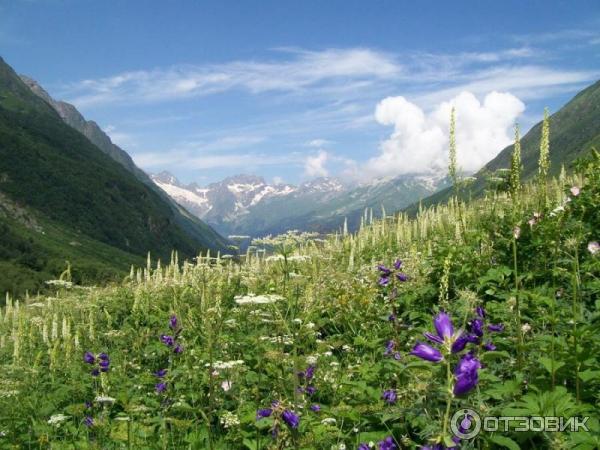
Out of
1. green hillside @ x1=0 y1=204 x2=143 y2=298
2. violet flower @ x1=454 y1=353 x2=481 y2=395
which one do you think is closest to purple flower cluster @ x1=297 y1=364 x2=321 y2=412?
violet flower @ x1=454 y1=353 x2=481 y2=395

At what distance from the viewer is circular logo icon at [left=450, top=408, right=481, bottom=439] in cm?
270

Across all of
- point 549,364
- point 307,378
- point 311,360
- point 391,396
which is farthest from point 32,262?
point 549,364

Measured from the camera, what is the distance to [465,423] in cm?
277

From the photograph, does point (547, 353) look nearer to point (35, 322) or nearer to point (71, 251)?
point (35, 322)

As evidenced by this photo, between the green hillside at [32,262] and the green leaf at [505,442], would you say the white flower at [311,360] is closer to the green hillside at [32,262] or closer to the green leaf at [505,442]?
the green leaf at [505,442]

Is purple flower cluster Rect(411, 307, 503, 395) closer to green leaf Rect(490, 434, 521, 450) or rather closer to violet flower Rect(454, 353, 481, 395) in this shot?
violet flower Rect(454, 353, 481, 395)

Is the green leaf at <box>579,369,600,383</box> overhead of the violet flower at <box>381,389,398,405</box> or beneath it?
overhead

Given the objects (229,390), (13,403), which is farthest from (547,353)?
(13,403)

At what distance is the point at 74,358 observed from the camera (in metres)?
9.38

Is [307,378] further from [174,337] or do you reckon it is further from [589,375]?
[589,375]

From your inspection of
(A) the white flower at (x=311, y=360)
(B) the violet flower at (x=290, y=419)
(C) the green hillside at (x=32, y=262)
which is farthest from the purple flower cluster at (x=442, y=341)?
(C) the green hillside at (x=32, y=262)

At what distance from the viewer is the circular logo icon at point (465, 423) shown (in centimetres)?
270

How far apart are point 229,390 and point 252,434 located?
70cm

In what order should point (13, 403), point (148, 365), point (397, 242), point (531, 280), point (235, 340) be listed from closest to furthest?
point (13, 403) < point (531, 280) < point (235, 340) < point (148, 365) < point (397, 242)
